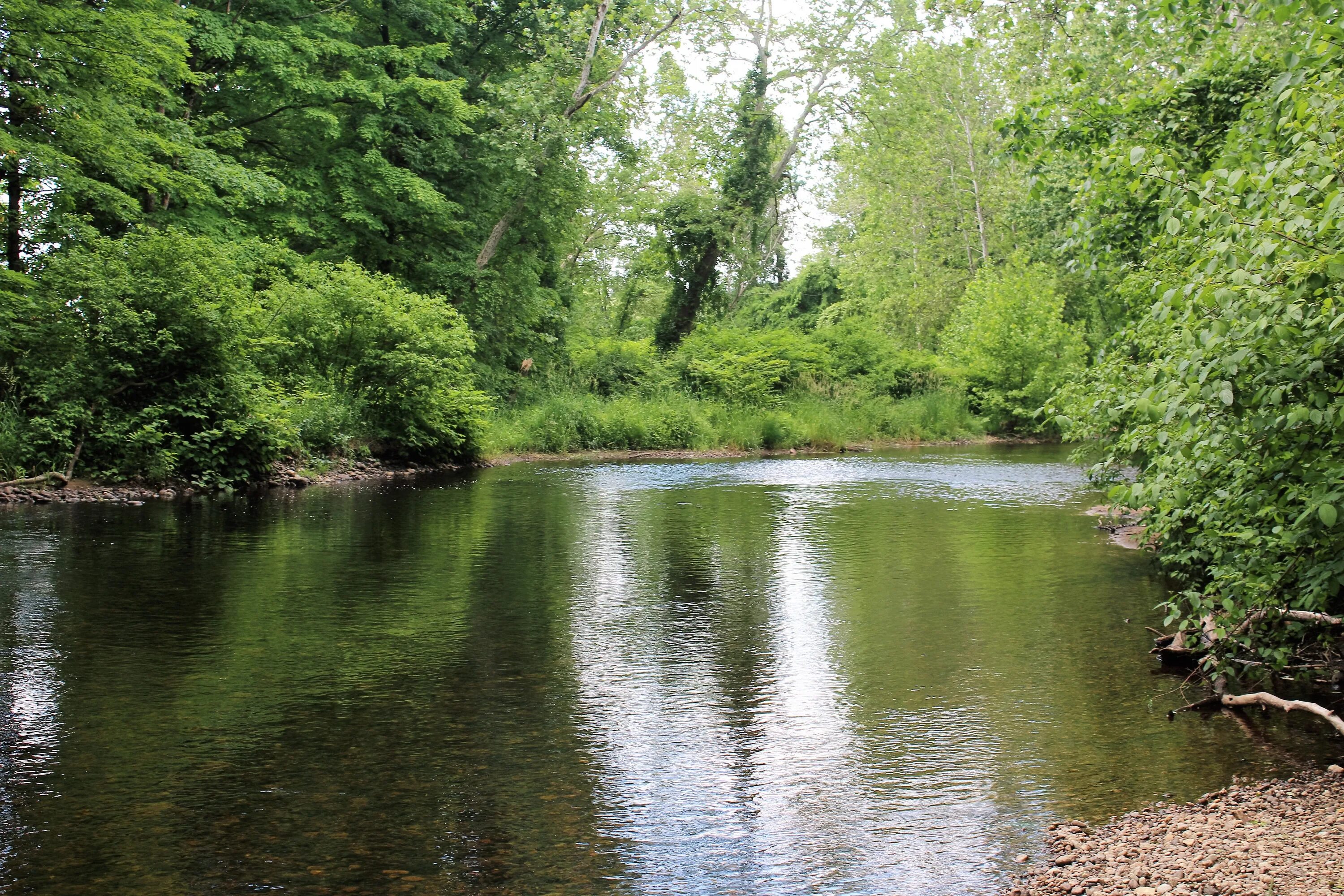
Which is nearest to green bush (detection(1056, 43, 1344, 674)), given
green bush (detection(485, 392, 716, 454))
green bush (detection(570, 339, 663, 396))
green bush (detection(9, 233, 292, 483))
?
green bush (detection(9, 233, 292, 483))

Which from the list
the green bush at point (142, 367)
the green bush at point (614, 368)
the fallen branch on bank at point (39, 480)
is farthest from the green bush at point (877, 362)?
the fallen branch on bank at point (39, 480)

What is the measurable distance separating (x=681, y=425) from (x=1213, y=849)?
27.9 m

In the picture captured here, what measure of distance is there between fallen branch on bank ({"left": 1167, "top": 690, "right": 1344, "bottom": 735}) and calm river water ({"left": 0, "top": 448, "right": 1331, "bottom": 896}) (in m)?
0.16

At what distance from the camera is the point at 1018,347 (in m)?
39.5

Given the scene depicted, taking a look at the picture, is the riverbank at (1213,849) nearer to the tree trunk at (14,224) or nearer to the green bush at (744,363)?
the tree trunk at (14,224)

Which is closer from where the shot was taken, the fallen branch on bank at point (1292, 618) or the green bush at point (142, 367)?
the fallen branch on bank at point (1292, 618)

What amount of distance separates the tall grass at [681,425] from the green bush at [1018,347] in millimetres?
4375

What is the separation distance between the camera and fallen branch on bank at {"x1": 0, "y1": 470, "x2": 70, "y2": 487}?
15.4 metres

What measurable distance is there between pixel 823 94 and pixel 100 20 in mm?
25214

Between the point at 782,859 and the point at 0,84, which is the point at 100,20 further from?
the point at 782,859

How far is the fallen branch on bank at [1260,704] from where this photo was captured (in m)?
5.48

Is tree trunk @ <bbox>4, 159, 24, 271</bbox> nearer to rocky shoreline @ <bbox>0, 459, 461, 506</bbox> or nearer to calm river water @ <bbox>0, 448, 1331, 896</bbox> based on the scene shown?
rocky shoreline @ <bbox>0, 459, 461, 506</bbox>

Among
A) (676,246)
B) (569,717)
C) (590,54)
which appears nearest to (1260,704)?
(569,717)

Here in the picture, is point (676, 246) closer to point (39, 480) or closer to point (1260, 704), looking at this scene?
point (39, 480)
